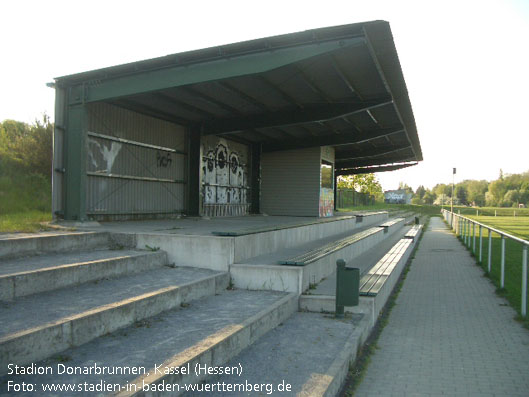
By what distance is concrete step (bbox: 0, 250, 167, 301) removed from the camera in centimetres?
473

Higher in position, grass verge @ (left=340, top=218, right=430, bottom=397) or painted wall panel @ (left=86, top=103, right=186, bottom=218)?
painted wall panel @ (left=86, top=103, right=186, bottom=218)

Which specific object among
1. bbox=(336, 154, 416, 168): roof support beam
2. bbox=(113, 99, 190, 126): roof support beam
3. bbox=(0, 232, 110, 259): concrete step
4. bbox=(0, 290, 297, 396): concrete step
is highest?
bbox=(113, 99, 190, 126): roof support beam

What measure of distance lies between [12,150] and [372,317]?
1727cm

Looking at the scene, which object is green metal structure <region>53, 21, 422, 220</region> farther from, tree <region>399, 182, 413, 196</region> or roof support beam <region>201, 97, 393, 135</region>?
tree <region>399, 182, 413, 196</region>

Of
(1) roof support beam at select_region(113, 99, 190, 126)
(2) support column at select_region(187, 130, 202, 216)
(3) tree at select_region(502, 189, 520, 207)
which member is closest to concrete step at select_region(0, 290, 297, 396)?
(1) roof support beam at select_region(113, 99, 190, 126)

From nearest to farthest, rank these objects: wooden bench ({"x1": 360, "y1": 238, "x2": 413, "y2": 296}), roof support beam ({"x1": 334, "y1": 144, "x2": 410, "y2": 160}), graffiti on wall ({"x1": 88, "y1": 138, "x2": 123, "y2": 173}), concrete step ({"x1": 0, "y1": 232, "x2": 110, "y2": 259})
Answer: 1. concrete step ({"x1": 0, "y1": 232, "x2": 110, "y2": 259})
2. wooden bench ({"x1": 360, "y1": 238, "x2": 413, "y2": 296})
3. graffiti on wall ({"x1": 88, "y1": 138, "x2": 123, "y2": 173})
4. roof support beam ({"x1": 334, "y1": 144, "x2": 410, "y2": 160})

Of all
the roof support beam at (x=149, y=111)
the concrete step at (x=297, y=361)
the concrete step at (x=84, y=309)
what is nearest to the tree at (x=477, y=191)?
the roof support beam at (x=149, y=111)

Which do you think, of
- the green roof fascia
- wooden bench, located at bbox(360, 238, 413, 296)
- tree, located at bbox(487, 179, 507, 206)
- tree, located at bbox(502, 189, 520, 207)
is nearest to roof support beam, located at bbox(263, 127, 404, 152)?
wooden bench, located at bbox(360, 238, 413, 296)

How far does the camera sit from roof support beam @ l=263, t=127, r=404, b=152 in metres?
17.6

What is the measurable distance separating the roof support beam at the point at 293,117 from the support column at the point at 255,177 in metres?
5.23

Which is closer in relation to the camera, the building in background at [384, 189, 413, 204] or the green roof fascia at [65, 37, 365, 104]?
the green roof fascia at [65, 37, 365, 104]

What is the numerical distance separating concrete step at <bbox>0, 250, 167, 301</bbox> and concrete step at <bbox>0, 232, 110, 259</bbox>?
0.53 feet

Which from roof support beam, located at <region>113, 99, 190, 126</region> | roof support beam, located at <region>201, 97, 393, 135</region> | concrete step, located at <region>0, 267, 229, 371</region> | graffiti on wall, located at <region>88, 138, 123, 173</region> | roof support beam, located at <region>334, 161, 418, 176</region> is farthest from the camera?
roof support beam, located at <region>334, 161, 418, 176</region>

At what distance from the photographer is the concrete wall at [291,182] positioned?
2039 centimetres
